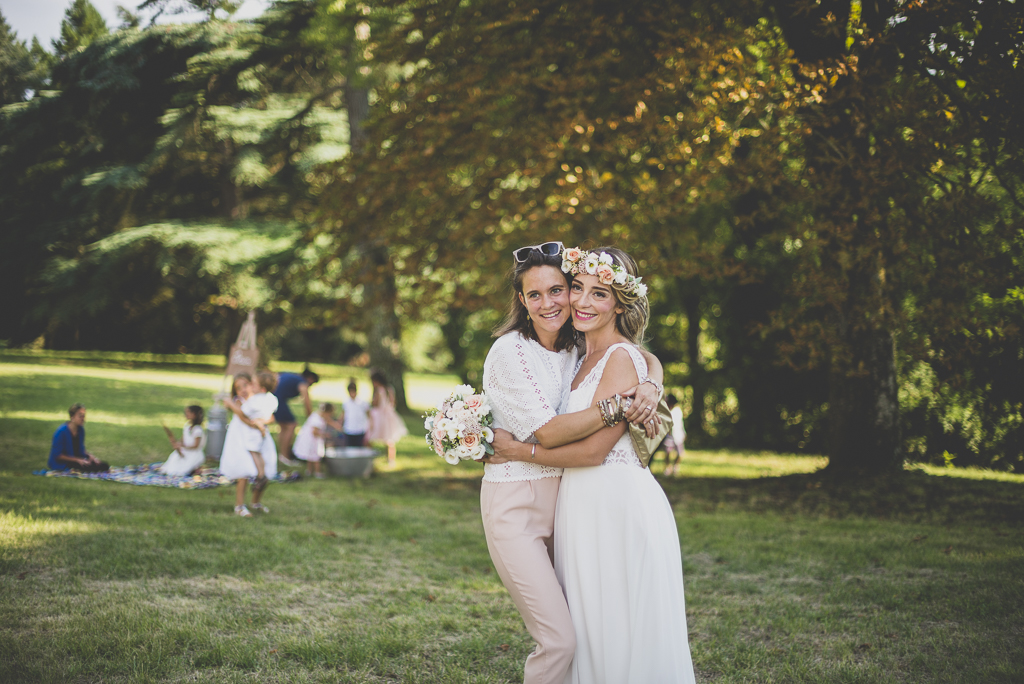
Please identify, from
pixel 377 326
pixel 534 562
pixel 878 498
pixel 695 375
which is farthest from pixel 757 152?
pixel 377 326

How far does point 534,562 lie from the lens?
2.87 metres

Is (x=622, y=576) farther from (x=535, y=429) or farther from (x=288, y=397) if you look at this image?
(x=288, y=397)

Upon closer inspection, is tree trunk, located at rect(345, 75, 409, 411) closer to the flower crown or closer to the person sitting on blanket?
the person sitting on blanket

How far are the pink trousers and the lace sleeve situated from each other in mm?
256

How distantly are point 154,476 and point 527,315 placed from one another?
8.75 meters

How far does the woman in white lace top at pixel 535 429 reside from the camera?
2814 mm

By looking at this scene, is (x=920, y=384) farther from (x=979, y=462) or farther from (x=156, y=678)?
(x=156, y=678)

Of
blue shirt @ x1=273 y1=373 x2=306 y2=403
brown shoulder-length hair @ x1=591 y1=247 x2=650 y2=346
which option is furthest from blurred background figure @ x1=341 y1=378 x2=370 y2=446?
brown shoulder-length hair @ x1=591 y1=247 x2=650 y2=346

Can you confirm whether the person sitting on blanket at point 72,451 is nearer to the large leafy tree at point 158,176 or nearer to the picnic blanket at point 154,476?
the picnic blanket at point 154,476

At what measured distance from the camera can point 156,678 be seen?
3.83 metres

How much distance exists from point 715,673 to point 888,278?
215 inches

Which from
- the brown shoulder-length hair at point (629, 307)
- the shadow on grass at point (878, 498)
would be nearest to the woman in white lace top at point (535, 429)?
the brown shoulder-length hair at point (629, 307)

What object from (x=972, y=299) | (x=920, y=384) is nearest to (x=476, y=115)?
(x=972, y=299)

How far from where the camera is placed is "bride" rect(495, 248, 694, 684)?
9.04 feet
